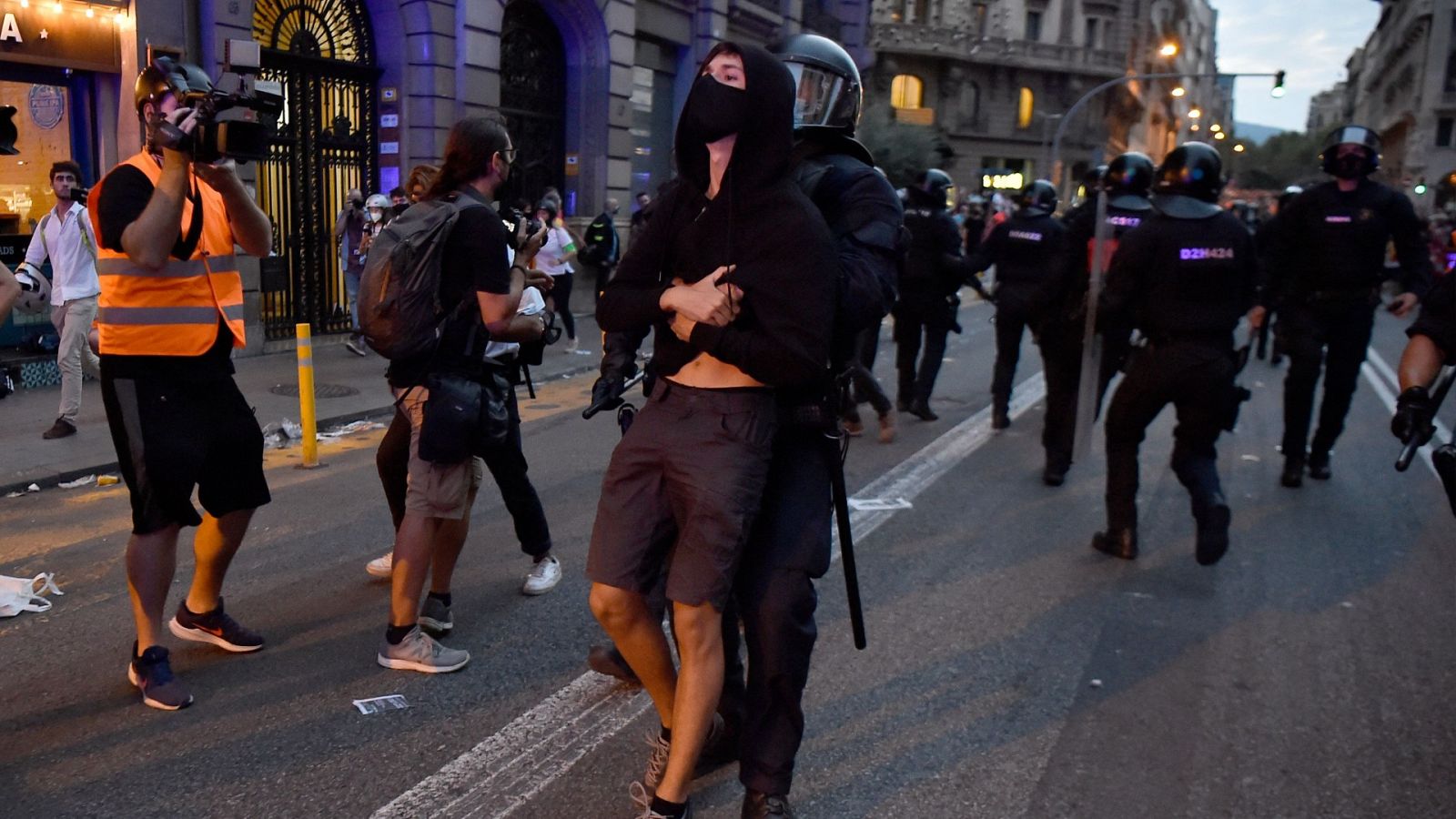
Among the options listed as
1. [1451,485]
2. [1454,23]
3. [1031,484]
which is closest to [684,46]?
[1031,484]

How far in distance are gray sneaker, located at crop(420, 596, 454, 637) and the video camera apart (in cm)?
173

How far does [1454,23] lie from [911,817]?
75.6 metres

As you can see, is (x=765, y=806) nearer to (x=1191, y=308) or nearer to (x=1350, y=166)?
(x=1191, y=308)

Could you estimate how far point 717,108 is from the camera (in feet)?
8.79

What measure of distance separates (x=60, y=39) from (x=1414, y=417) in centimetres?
1111

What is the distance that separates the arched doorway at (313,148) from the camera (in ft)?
43.3

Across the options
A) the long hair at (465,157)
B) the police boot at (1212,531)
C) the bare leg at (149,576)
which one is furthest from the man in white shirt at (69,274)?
the police boot at (1212,531)

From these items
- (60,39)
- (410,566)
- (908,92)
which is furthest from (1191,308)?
(908,92)

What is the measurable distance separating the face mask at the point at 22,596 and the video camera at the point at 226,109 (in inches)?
86.8

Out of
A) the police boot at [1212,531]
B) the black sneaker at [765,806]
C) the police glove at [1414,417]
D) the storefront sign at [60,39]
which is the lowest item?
the black sneaker at [765,806]

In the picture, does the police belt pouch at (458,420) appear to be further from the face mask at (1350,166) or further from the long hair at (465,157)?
the face mask at (1350,166)

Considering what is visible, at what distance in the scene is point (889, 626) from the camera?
4.64 meters

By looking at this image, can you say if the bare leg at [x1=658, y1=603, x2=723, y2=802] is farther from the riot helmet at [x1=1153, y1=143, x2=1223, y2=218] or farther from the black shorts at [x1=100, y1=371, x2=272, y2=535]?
the riot helmet at [x1=1153, y1=143, x2=1223, y2=218]

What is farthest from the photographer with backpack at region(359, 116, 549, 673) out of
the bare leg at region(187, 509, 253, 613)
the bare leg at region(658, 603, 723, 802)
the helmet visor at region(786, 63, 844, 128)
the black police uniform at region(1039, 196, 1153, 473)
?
the black police uniform at region(1039, 196, 1153, 473)
